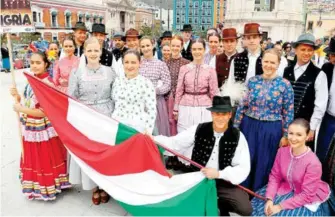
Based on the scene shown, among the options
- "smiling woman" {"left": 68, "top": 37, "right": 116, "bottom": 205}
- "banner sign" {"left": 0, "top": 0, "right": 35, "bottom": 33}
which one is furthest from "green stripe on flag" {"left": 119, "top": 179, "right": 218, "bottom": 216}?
"banner sign" {"left": 0, "top": 0, "right": 35, "bottom": 33}

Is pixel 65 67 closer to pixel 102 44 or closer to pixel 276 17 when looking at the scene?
pixel 102 44

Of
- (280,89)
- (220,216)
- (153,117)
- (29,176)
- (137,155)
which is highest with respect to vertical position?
(280,89)

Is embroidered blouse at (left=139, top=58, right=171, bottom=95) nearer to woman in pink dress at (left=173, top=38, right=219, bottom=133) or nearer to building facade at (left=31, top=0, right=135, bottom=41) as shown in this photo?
woman in pink dress at (left=173, top=38, right=219, bottom=133)

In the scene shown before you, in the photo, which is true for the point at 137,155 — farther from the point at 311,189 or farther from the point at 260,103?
the point at 311,189

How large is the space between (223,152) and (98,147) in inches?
45.0

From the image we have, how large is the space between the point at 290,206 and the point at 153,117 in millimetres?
1447

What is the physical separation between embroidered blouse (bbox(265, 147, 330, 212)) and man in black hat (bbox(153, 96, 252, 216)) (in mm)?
323

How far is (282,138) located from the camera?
9.69ft

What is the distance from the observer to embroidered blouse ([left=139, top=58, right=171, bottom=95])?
3.74 m

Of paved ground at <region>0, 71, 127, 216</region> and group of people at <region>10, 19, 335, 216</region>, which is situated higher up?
group of people at <region>10, 19, 335, 216</region>

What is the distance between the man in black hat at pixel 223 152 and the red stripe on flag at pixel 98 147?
0.59 ft

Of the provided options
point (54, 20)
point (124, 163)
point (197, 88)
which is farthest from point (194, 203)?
point (54, 20)

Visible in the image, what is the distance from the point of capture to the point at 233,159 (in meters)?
2.63

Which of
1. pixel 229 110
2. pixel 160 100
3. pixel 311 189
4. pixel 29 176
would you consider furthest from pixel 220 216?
pixel 29 176
